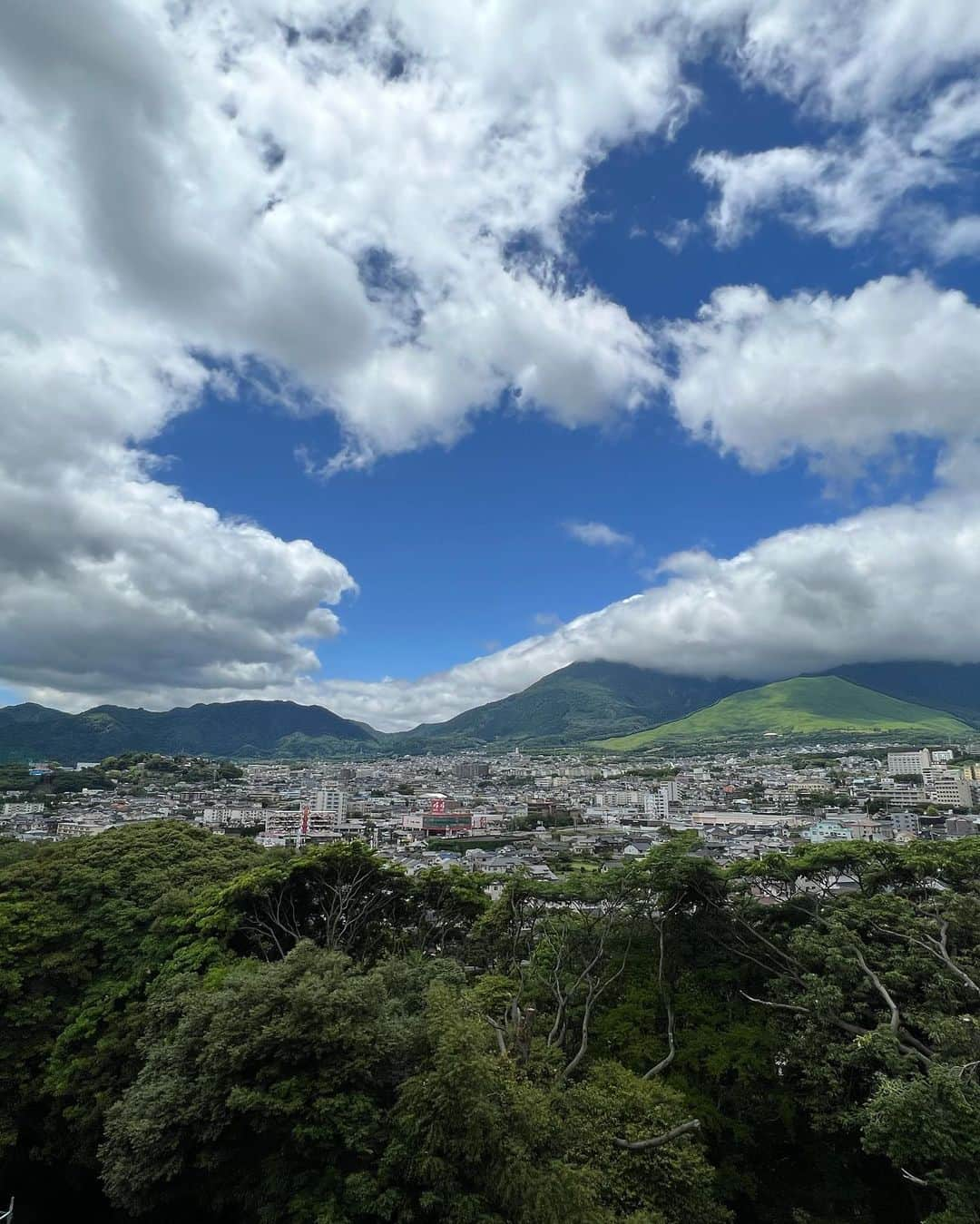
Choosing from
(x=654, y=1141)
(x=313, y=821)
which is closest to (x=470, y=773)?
(x=313, y=821)

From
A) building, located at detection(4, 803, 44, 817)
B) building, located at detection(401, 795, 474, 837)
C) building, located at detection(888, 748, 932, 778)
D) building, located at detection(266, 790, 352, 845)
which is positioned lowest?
building, located at detection(401, 795, 474, 837)

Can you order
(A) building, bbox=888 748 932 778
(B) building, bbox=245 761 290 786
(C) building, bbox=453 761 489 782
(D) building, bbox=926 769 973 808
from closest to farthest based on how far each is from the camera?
(D) building, bbox=926 769 973 808 → (A) building, bbox=888 748 932 778 → (B) building, bbox=245 761 290 786 → (C) building, bbox=453 761 489 782

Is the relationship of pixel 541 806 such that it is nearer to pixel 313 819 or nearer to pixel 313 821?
pixel 313 819

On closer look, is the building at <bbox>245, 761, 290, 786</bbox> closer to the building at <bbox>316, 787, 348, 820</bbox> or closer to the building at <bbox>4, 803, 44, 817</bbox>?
the building at <bbox>316, 787, 348, 820</bbox>

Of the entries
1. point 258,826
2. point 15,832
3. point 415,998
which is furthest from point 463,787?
point 415,998

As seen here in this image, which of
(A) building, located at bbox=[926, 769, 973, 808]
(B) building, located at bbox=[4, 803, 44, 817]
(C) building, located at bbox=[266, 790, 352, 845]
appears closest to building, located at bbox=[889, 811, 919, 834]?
(A) building, located at bbox=[926, 769, 973, 808]
